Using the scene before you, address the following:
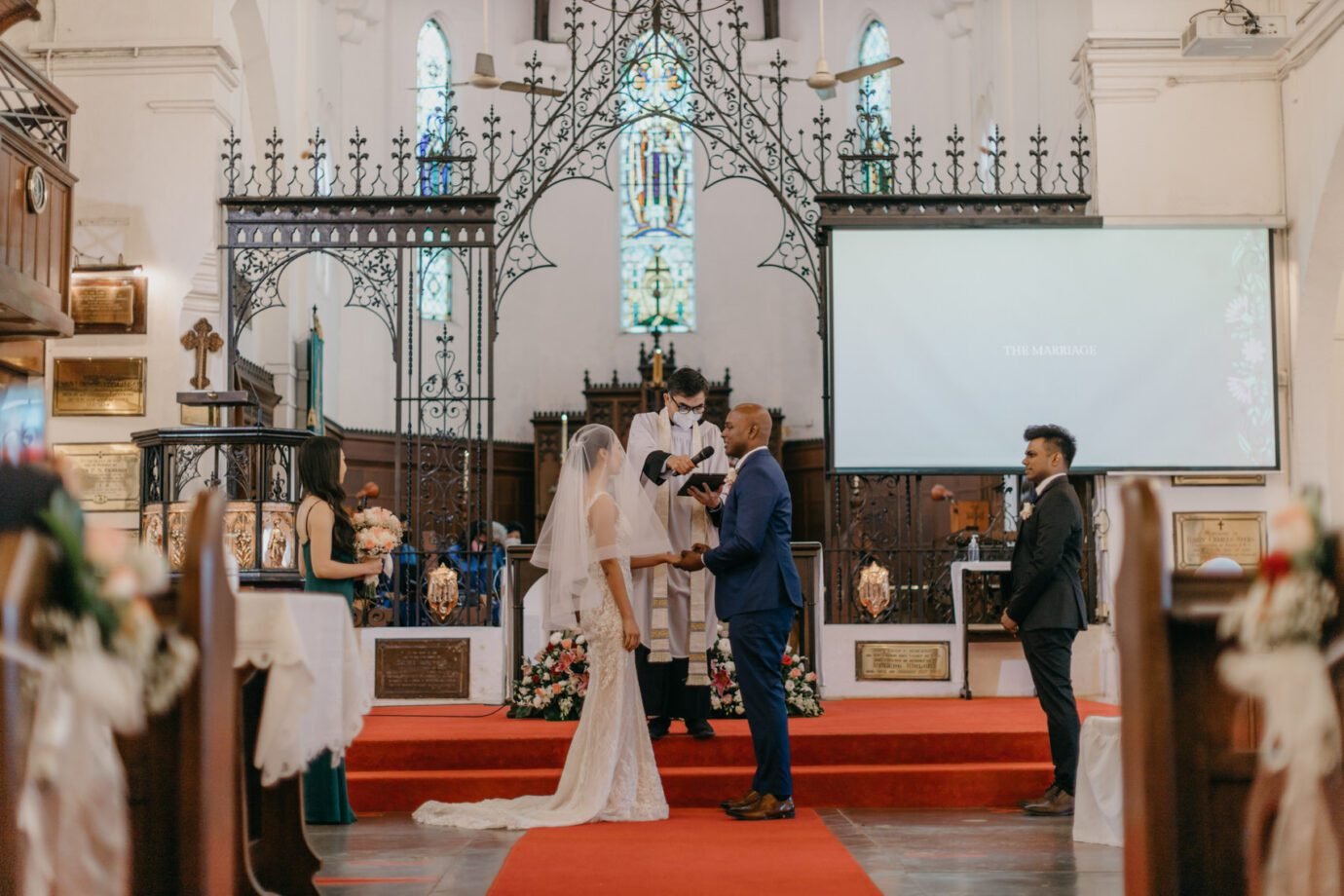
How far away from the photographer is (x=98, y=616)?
8.42 ft

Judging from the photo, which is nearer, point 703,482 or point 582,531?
point 582,531

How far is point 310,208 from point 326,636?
21.3 ft

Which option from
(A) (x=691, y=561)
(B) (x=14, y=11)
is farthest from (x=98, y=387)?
(A) (x=691, y=561)

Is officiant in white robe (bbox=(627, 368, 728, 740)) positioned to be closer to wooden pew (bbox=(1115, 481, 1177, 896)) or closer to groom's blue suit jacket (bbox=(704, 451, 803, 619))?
groom's blue suit jacket (bbox=(704, 451, 803, 619))

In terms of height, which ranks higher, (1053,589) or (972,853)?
(1053,589)

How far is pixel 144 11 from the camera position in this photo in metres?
10.2

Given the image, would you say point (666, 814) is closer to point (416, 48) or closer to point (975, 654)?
point (975, 654)

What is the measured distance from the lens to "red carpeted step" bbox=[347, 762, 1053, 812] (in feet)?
21.7

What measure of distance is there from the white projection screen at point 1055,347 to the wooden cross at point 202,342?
4.29 meters

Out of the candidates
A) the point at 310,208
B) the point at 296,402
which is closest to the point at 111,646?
the point at 310,208

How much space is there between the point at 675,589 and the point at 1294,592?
14.9 feet

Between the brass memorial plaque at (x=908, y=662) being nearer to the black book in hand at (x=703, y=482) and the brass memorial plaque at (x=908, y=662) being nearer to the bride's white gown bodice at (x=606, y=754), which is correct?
the black book in hand at (x=703, y=482)

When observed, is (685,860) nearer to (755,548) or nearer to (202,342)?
(755,548)

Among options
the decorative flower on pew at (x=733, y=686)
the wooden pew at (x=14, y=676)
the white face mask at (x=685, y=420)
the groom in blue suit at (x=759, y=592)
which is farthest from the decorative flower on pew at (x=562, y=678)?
the wooden pew at (x=14, y=676)
